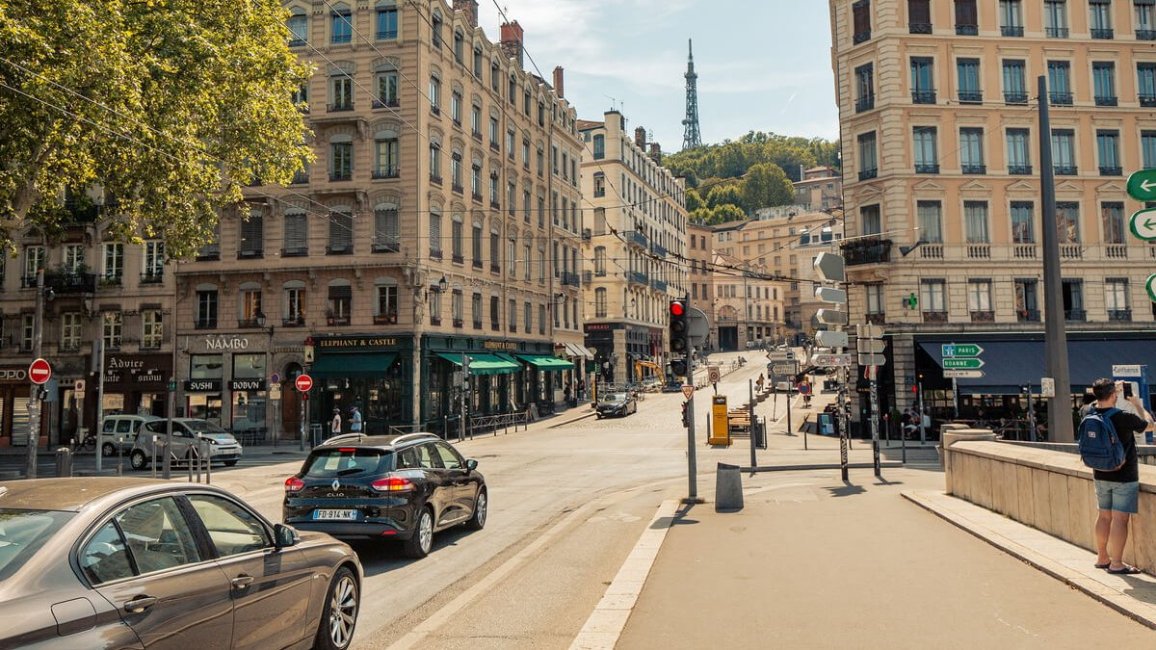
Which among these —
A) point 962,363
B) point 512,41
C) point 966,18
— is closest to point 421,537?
point 962,363

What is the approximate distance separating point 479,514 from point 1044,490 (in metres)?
7.48

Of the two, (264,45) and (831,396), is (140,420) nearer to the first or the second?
(264,45)

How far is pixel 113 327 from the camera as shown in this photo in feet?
125

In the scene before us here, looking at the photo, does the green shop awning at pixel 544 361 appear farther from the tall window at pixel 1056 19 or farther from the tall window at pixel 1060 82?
the tall window at pixel 1056 19

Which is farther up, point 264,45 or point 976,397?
point 264,45

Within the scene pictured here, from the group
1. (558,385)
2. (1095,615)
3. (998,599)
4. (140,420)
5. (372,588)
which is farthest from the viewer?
(558,385)

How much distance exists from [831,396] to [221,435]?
41.9m

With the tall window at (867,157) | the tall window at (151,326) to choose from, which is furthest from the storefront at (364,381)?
the tall window at (867,157)

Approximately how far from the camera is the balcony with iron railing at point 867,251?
32.5 m

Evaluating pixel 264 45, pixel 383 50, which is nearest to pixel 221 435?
pixel 264 45

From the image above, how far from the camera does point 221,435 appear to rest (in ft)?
87.5

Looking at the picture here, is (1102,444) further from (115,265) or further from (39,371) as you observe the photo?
(115,265)

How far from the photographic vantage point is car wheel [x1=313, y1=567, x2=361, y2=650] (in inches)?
225

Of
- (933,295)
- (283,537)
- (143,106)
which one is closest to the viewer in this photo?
(283,537)
